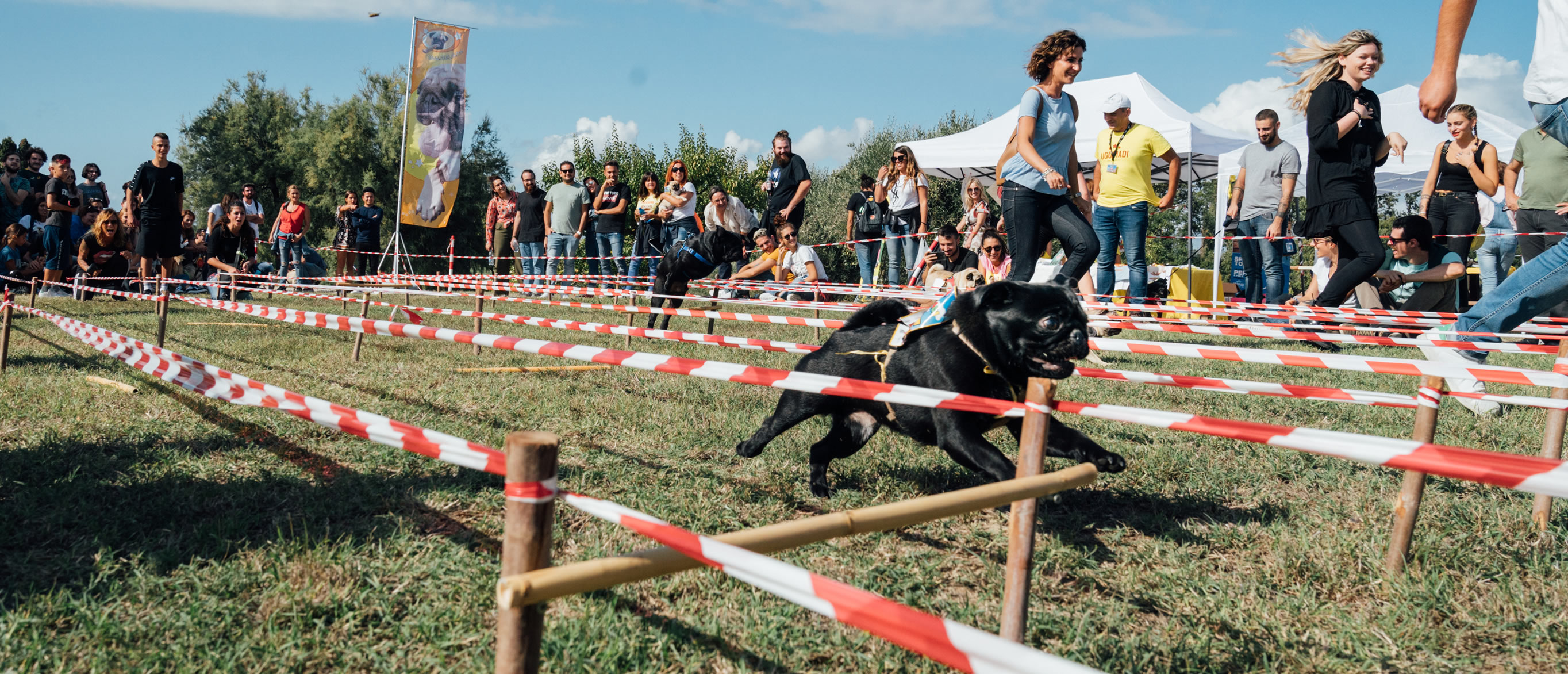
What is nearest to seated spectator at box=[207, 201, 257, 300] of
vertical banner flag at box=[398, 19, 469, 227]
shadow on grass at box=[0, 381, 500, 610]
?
vertical banner flag at box=[398, 19, 469, 227]

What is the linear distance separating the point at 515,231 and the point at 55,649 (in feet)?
39.0

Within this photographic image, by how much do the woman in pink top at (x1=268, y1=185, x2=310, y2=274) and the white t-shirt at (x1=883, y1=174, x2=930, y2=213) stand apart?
29.3ft

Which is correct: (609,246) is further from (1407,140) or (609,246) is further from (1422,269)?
(1407,140)

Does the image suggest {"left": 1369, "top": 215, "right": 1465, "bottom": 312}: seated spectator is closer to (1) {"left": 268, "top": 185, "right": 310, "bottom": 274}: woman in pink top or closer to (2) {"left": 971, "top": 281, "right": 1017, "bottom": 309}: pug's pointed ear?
(2) {"left": 971, "top": 281, "right": 1017, "bottom": 309}: pug's pointed ear

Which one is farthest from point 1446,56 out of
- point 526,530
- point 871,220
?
point 871,220

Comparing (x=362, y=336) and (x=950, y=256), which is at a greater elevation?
(x=950, y=256)

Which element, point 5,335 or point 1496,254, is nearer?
point 5,335

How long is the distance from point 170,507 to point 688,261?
5.95m

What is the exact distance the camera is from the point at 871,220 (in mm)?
11094

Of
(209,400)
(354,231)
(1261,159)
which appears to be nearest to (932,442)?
(209,400)

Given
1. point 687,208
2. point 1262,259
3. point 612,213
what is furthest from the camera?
point 612,213

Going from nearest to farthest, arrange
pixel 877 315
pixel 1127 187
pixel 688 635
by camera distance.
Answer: pixel 688 635 → pixel 877 315 → pixel 1127 187

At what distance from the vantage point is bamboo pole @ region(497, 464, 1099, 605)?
118cm

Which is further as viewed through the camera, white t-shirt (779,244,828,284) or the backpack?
white t-shirt (779,244,828,284)
